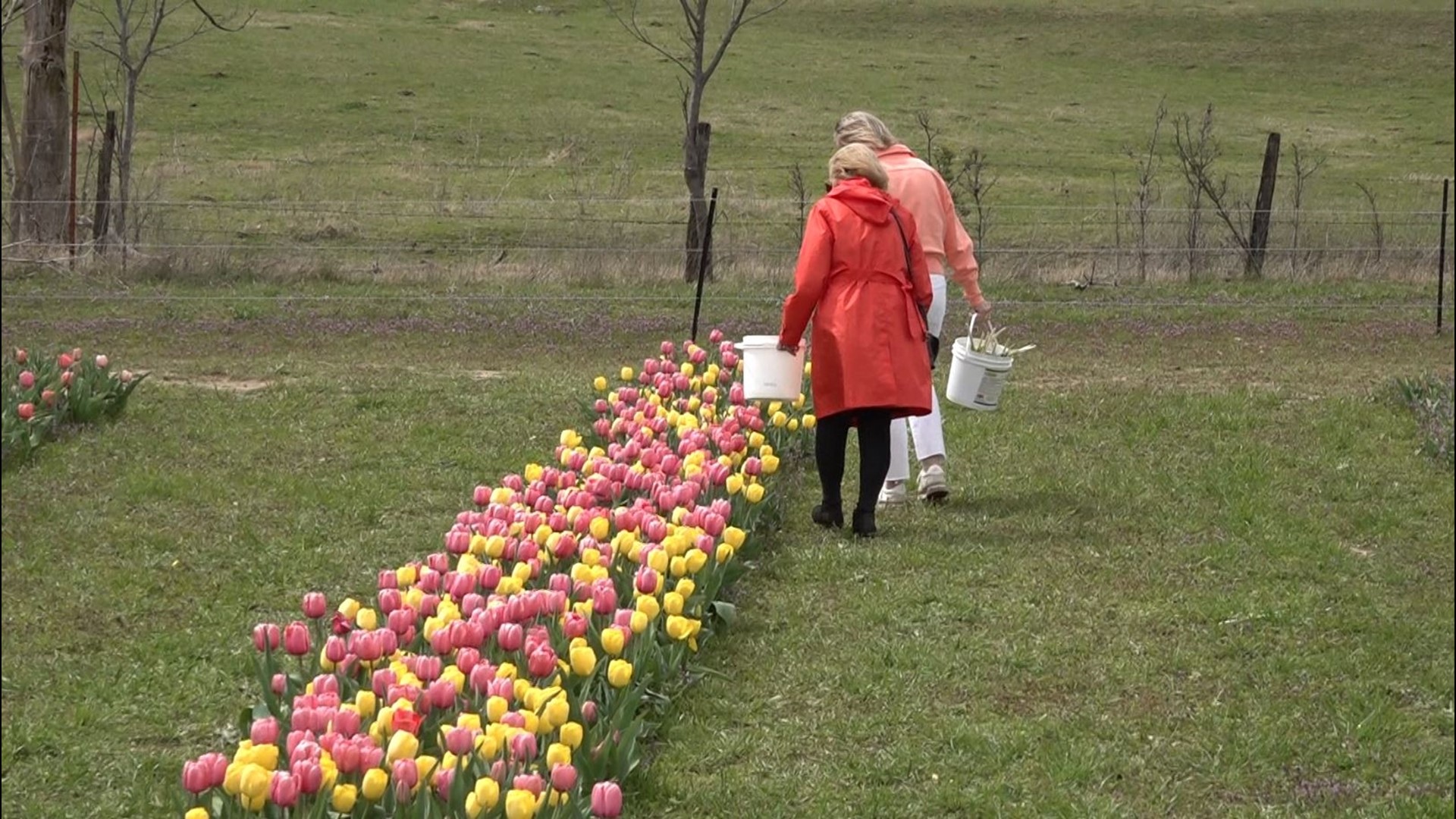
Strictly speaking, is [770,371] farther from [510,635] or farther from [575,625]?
[510,635]

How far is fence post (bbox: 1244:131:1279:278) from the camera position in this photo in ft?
62.2

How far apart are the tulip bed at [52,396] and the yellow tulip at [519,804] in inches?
204

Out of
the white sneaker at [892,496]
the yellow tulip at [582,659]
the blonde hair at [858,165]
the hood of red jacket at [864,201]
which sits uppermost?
the blonde hair at [858,165]

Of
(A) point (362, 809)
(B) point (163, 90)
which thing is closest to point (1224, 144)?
(B) point (163, 90)

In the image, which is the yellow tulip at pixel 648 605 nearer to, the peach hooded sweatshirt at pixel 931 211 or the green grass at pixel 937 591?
the green grass at pixel 937 591

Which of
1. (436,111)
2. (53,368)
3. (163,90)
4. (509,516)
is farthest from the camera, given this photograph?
(436,111)

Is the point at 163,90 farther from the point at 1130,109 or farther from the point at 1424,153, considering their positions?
the point at 1424,153

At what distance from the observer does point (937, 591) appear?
730 cm

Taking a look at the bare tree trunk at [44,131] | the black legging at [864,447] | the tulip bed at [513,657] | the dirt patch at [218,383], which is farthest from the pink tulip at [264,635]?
the bare tree trunk at [44,131]

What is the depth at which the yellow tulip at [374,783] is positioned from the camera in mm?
3998

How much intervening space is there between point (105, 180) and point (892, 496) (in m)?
13.0

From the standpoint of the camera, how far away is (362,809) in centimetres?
420

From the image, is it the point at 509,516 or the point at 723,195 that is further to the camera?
the point at 723,195

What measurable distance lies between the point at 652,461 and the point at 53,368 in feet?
13.4
